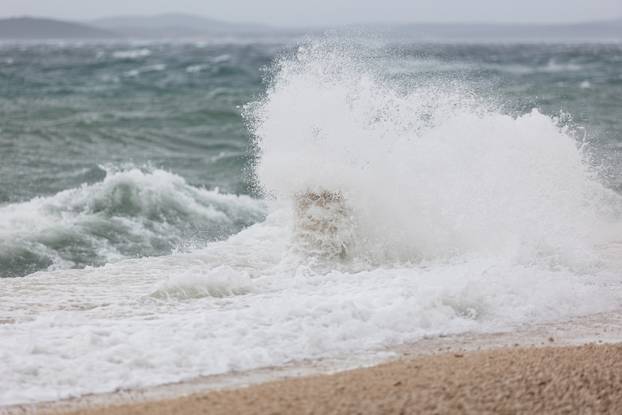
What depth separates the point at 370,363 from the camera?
5754 millimetres

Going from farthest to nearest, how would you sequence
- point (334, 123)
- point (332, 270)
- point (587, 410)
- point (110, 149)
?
point (110, 149) → point (334, 123) → point (332, 270) → point (587, 410)

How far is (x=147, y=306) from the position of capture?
7051mm

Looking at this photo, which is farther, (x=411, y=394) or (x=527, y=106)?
(x=527, y=106)

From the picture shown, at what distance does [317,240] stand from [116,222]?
3323mm

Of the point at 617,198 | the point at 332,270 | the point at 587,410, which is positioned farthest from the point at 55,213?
the point at 587,410

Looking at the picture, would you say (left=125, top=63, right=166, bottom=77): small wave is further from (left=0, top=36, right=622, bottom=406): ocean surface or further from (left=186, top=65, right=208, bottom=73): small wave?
(left=0, top=36, right=622, bottom=406): ocean surface

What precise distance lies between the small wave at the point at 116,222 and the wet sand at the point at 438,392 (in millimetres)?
4712

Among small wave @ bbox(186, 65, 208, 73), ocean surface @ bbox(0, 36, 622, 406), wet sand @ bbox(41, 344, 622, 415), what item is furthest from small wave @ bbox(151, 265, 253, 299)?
small wave @ bbox(186, 65, 208, 73)

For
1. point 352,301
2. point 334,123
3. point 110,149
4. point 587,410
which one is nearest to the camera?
point 587,410

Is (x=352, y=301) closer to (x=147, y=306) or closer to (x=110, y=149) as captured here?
(x=147, y=306)

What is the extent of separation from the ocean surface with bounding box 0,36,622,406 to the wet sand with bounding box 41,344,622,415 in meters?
0.68

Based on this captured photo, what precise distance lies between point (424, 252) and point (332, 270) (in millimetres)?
1083

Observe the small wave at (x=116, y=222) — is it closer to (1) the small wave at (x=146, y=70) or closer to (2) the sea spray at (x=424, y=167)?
(2) the sea spray at (x=424, y=167)

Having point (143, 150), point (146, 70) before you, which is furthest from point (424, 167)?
point (146, 70)
